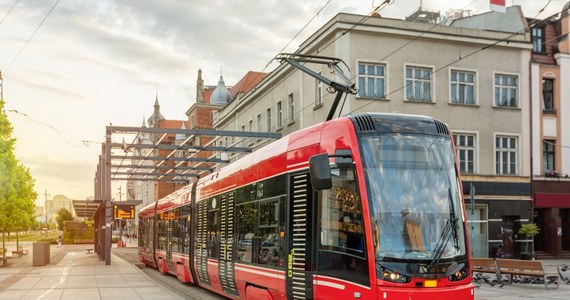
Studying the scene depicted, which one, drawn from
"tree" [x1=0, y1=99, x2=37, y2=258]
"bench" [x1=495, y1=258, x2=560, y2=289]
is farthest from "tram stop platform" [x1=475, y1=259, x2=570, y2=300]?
"tree" [x1=0, y1=99, x2=37, y2=258]

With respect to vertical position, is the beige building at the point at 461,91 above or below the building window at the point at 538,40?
below

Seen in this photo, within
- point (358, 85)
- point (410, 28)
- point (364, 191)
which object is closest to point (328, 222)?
point (364, 191)

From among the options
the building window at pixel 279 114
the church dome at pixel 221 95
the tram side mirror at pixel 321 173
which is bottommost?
the tram side mirror at pixel 321 173

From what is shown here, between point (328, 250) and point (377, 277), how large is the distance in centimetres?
123

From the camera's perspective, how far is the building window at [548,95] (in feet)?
122

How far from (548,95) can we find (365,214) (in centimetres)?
3118

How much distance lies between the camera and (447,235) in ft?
30.5

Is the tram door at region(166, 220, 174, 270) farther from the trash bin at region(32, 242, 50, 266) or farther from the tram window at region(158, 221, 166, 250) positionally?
the trash bin at region(32, 242, 50, 266)

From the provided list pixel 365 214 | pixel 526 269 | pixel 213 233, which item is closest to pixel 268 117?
pixel 526 269

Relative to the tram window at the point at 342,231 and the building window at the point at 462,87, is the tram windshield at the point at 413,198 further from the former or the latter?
the building window at the point at 462,87

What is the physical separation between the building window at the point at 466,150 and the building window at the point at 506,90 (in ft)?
7.98

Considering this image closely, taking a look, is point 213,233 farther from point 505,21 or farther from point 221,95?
point 221,95

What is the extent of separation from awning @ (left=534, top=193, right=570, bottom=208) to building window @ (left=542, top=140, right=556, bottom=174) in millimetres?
1412

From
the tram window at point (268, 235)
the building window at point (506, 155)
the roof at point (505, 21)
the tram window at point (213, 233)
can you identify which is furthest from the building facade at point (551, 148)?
the tram window at point (268, 235)
